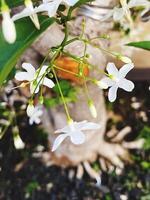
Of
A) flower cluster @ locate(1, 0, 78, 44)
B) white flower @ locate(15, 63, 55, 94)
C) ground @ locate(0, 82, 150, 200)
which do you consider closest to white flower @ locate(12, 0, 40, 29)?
flower cluster @ locate(1, 0, 78, 44)

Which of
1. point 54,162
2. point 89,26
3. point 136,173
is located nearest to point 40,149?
point 54,162

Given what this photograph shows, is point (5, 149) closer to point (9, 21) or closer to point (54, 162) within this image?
point (54, 162)

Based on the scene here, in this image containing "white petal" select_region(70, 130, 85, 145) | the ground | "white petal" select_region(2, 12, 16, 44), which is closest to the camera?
"white petal" select_region(2, 12, 16, 44)

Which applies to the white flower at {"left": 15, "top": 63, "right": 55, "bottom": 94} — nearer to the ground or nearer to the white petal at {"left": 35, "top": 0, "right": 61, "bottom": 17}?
the white petal at {"left": 35, "top": 0, "right": 61, "bottom": 17}

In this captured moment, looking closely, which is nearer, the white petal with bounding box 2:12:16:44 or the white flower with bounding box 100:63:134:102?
the white petal with bounding box 2:12:16:44

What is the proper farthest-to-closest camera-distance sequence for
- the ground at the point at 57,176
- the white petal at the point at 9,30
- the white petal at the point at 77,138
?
the ground at the point at 57,176 < the white petal at the point at 77,138 < the white petal at the point at 9,30

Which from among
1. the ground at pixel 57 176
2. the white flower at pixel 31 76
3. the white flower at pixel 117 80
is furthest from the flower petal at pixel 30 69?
the ground at pixel 57 176

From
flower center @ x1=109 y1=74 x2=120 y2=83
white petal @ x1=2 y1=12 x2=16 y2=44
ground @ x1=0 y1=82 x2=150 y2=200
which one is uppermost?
white petal @ x1=2 y1=12 x2=16 y2=44

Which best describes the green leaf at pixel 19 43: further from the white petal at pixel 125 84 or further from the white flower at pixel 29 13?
the white petal at pixel 125 84
